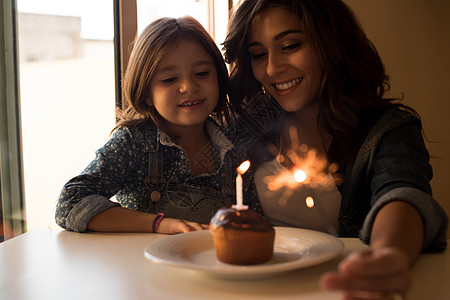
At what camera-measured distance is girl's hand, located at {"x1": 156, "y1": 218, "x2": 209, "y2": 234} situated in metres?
1.02

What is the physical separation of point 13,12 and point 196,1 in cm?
119

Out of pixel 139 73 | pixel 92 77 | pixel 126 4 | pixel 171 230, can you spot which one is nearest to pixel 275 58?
pixel 139 73

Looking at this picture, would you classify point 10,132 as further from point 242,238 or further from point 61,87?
point 242,238

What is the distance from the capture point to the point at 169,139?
145cm

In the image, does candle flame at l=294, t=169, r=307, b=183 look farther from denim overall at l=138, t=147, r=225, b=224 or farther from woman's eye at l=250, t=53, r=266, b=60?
woman's eye at l=250, t=53, r=266, b=60

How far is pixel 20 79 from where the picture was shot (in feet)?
5.89

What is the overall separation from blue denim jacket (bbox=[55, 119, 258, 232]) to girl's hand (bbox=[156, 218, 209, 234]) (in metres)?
0.30

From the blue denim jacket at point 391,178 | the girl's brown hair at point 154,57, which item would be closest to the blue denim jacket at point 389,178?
the blue denim jacket at point 391,178

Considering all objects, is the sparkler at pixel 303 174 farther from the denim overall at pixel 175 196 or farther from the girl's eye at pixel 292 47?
the girl's eye at pixel 292 47

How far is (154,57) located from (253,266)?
3.02 ft

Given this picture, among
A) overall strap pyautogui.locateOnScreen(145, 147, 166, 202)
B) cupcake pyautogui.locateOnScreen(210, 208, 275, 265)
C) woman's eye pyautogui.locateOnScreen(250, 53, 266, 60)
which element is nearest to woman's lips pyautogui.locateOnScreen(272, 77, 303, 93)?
woman's eye pyautogui.locateOnScreen(250, 53, 266, 60)

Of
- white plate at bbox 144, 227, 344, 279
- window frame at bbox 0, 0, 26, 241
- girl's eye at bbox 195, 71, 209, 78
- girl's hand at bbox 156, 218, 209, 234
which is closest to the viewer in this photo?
white plate at bbox 144, 227, 344, 279

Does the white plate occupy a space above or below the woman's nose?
below

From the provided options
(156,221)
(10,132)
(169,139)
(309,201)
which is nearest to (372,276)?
(156,221)
